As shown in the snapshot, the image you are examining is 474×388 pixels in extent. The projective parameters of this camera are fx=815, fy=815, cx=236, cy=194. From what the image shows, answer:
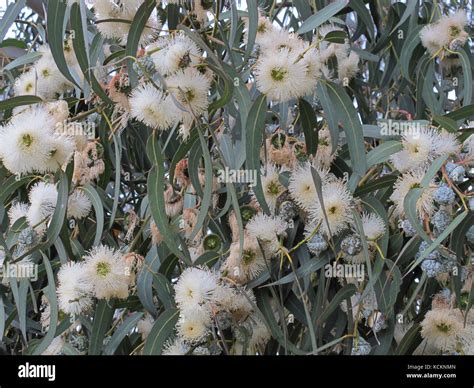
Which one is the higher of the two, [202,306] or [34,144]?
[34,144]

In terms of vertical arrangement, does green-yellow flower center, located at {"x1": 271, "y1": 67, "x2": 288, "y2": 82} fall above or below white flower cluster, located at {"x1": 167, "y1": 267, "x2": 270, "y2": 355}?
above

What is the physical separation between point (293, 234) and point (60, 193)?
0.32m

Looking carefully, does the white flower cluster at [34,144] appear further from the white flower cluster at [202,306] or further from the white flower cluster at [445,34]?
the white flower cluster at [445,34]

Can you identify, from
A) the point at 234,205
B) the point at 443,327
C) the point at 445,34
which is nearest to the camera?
the point at 234,205

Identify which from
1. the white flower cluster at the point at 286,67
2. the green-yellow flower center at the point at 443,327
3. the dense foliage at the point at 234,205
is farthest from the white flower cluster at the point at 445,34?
the green-yellow flower center at the point at 443,327

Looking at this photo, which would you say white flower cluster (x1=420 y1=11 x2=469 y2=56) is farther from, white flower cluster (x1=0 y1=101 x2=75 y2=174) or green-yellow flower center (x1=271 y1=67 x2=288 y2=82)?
white flower cluster (x1=0 y1=101 x2=75 y2=174)

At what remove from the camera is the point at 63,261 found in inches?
44.6

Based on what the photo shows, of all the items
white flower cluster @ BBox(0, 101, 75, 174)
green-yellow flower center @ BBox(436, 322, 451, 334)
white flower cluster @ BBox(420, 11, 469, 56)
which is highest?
white flower cluster @ BBox(420, 11, 469, 56)

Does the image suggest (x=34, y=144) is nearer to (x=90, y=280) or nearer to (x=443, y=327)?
(x=90, y=280)

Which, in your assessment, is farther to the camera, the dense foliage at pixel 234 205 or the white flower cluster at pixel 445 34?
the white flower cluster at pixel 445 34

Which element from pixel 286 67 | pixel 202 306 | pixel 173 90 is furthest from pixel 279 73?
pixel 202 306

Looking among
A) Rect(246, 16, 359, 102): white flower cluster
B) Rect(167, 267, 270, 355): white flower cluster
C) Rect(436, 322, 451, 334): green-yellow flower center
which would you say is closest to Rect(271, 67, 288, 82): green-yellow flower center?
Rect(246, 16, 359, 102): white flower cluster

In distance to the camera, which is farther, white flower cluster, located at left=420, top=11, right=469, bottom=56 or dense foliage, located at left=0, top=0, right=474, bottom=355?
white flower cluster, located at left=420, top=11, right=469, bottom=56
